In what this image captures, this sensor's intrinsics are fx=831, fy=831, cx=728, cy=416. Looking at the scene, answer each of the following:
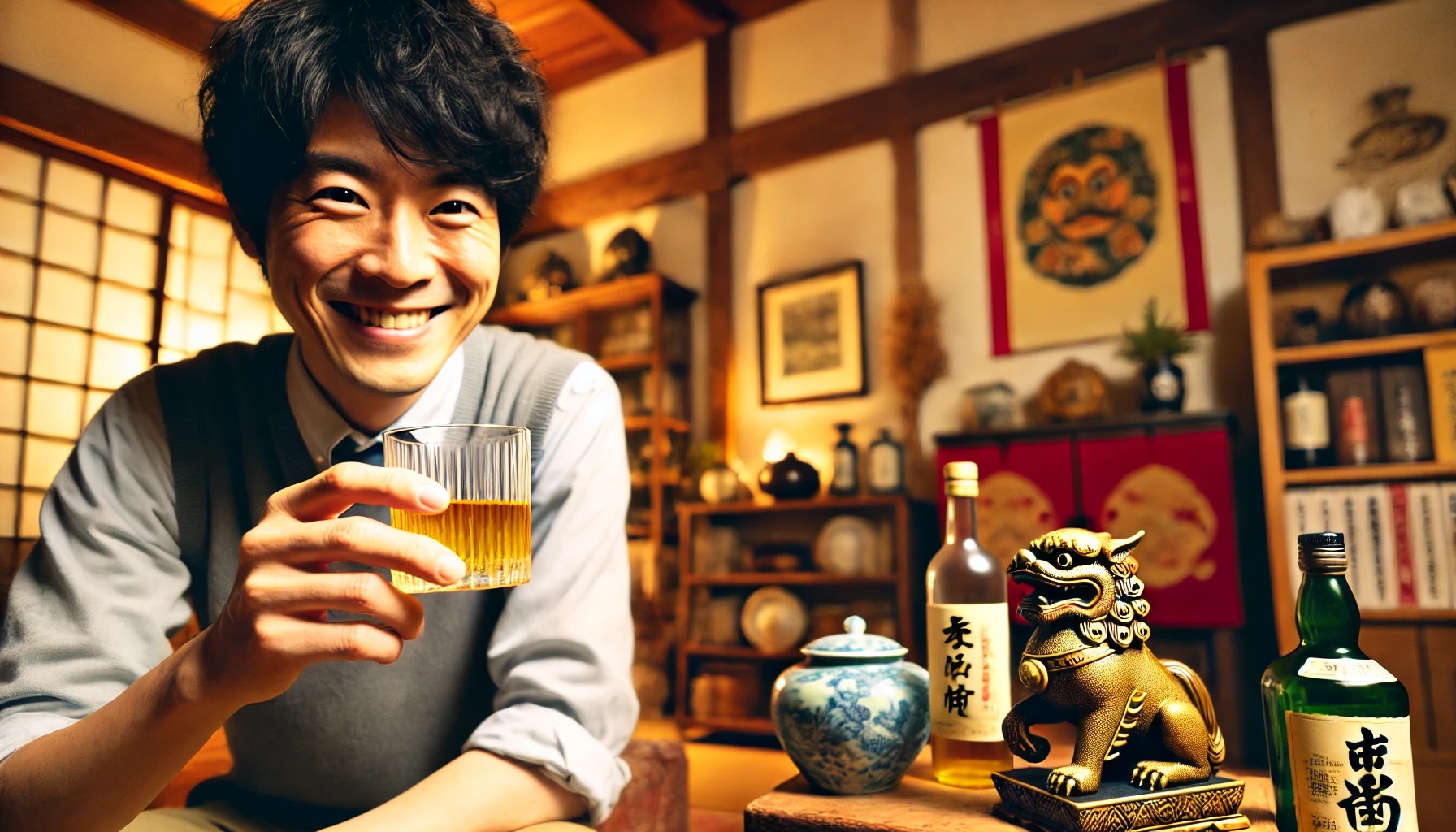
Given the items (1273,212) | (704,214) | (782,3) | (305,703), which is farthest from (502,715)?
(782,3)

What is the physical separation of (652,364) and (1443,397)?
11.2 feet

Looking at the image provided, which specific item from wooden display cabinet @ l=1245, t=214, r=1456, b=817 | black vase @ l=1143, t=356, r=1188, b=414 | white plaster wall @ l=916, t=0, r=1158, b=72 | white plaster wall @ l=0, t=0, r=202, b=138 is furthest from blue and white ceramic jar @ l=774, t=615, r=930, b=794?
white plaster wall @ l=916, t=0, r=1158, b=72

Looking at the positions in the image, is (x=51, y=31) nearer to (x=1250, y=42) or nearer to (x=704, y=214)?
(x=704, y=214)

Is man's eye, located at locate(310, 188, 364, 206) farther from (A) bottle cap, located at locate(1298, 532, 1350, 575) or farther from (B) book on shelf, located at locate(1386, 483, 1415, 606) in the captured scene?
(B) book on shelf, located at locate(1386, 483, 1415, 606)

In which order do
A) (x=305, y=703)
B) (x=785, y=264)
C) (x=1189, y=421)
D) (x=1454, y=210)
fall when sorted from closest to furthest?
1. (x=305, y=703)
2. (x=1454, y=210)
3. (x=1189, y=421)
4. (x=785, y=264)

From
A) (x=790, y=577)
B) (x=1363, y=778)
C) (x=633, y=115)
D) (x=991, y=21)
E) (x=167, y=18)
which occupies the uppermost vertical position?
(x=633, y=115)

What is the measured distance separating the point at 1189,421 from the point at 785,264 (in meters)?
2.28

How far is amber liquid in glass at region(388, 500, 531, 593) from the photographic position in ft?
2.42

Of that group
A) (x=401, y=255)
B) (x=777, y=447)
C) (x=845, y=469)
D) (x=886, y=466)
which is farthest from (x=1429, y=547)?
(x=401, y=255)

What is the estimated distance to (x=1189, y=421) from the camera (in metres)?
3.03

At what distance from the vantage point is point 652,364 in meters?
4.72

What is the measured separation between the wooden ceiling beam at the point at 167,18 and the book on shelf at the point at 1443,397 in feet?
15.7

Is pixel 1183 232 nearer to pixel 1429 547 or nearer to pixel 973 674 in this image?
pixel 1429 547

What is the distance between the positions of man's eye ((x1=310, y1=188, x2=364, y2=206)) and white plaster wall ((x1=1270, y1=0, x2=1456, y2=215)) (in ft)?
11.9
